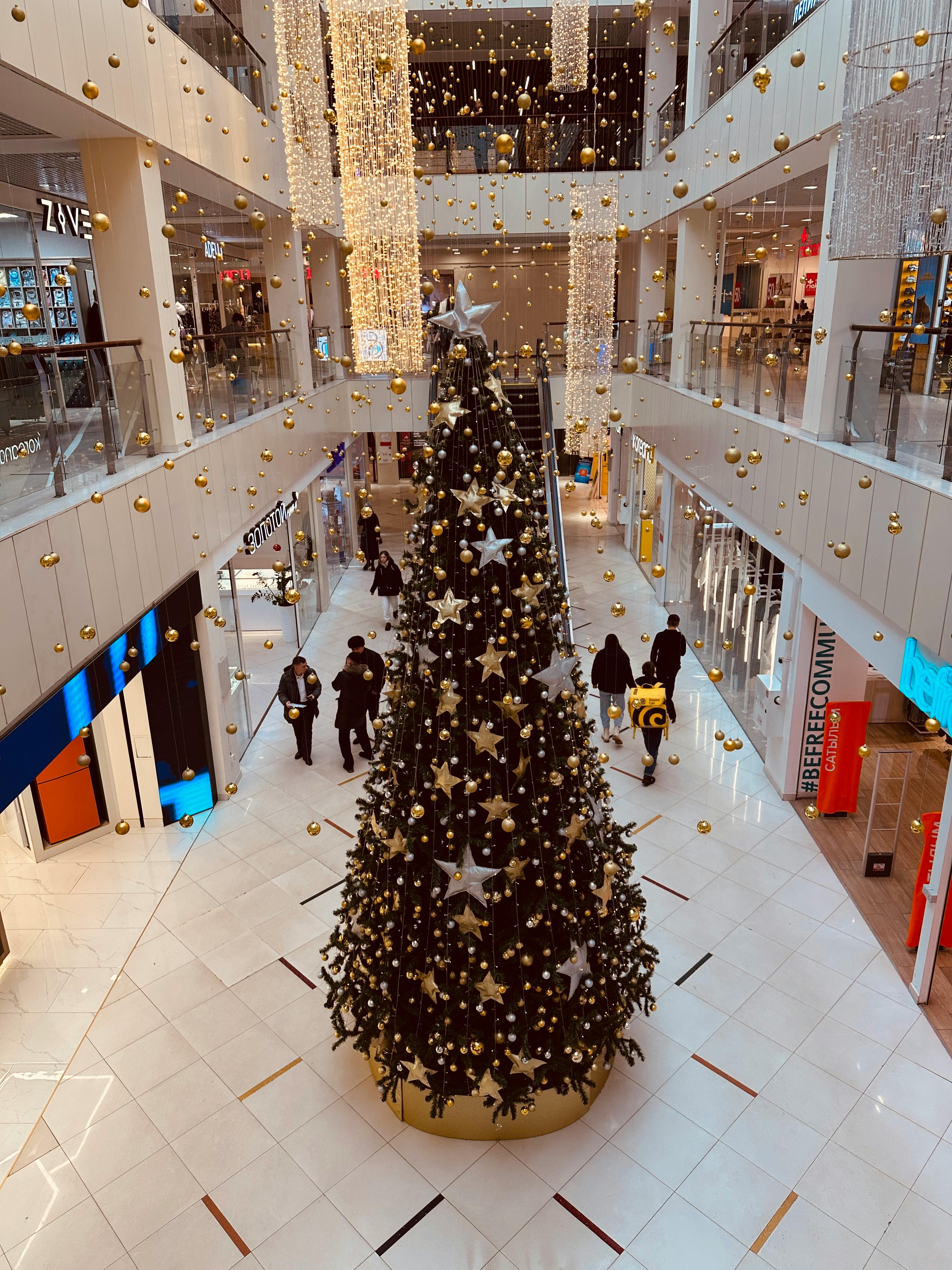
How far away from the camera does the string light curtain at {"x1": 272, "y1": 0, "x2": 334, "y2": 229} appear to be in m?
5.48

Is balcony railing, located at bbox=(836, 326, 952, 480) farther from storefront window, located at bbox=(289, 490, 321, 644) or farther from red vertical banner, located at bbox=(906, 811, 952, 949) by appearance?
storefront window, located at bbox=(289, 490, 321, 644)

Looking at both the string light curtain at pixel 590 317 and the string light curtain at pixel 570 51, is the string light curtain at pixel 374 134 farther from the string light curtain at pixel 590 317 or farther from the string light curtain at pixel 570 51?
the string light curtain at pixel 590 317

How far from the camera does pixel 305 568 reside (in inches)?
518

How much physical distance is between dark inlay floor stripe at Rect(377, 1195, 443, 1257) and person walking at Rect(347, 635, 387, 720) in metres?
4.56

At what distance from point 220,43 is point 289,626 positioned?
6.85 metres

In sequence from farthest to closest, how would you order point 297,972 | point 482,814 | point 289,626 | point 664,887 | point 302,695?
1. point 289,626
2. point 302,695
3. point 664,887
4. point 297,972
5. point 482,814

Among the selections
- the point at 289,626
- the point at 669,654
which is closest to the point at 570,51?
Result: the point at 669,654

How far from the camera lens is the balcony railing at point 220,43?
679cm

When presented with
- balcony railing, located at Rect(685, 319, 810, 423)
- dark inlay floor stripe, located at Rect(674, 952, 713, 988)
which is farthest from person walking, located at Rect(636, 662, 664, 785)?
balcony railing, located at Rect(685, 319, 810, 423)

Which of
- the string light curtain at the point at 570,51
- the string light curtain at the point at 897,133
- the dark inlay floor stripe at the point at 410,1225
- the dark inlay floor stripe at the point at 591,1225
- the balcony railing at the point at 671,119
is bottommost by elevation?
the dark inlay floor stripe at the point at 410,1225

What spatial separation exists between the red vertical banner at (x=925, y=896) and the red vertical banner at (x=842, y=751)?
→ 1.56 meters

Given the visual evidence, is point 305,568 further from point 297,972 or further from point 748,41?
point 748,41

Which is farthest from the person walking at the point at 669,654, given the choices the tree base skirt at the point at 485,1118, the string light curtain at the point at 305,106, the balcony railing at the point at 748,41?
the balcony railing at the point at 748,41

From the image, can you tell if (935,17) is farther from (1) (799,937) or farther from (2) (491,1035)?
(1) (799,937)
